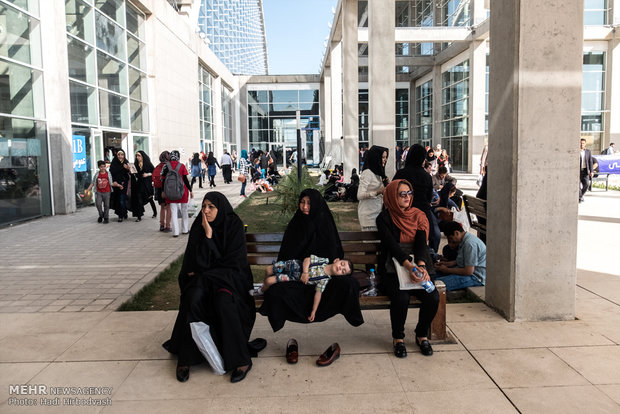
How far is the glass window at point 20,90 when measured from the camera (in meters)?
11.3

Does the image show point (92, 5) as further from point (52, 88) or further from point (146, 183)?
point (146, 183)

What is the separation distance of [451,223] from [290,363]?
2.71m

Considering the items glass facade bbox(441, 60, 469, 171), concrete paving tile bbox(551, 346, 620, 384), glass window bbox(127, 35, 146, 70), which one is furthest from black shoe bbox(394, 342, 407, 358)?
glass facade bbox(441, 60, 469, 171)

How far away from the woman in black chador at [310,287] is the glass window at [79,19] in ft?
42.5

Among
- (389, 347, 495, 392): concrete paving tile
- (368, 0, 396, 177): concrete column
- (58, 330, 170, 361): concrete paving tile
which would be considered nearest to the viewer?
(389, 347, 495, 392): concrete paving tile

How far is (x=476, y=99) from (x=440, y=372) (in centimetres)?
2378

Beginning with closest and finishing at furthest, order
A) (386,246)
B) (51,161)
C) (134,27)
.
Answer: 1. (386,246)
2. (51,161)
3. (134,27)

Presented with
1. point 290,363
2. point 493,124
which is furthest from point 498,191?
point 290,363

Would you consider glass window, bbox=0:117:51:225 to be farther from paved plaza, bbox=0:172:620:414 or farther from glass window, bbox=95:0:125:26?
paved plaza, bbox=0:172:620:414

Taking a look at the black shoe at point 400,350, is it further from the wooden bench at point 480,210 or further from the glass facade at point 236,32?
the glass facade at point 236,32

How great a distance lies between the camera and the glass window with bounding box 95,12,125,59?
1591 centimetres

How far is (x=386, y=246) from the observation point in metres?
4.06

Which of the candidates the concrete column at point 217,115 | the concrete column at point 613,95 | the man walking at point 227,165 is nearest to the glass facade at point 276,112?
the concrete column at point 217,115

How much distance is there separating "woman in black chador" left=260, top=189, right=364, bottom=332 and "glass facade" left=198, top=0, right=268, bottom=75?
127 ft
